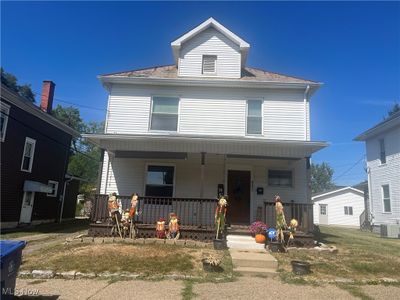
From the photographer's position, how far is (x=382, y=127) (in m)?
19.7

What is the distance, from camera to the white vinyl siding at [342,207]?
3725cm

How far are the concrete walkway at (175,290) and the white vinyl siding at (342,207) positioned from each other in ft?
110

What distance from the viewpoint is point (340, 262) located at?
858 centimetres

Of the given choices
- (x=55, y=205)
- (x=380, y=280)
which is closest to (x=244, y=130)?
(x=380, y=280)

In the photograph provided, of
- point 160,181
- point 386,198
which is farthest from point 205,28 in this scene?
point 386,198

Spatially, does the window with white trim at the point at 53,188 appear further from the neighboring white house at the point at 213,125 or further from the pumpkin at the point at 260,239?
the pumpkin at the point at 260,239

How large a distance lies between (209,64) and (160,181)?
19.2ft

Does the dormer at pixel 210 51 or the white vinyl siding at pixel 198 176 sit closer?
the white vinyl siding at pixel 198 176

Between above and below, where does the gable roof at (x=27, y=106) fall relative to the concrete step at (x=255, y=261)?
above

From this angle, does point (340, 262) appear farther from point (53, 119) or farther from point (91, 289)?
point (53, 119)

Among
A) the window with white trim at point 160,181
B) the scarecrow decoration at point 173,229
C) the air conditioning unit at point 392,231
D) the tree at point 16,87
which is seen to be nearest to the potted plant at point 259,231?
the scarecrow decoration at point 173,229

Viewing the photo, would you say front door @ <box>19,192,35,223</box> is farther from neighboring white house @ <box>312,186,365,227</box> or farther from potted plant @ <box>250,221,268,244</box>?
neighboring white house @ <box>312,186,365,227</box>

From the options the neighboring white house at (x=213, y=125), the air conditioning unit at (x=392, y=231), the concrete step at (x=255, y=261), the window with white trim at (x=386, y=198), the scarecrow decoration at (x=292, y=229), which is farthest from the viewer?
the window with white trim at (x=386, y=198)

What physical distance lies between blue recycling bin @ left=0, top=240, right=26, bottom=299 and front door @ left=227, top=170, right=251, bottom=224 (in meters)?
9.40
